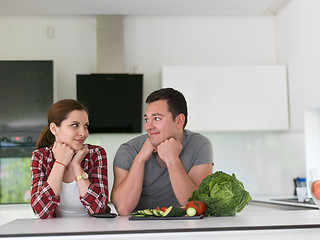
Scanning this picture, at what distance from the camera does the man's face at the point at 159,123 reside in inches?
90.7

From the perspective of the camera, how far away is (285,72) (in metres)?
4.28

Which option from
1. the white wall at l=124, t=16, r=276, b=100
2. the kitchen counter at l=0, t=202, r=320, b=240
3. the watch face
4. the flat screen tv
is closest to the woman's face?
the watch face

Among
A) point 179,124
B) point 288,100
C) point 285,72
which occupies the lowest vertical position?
point 179,124

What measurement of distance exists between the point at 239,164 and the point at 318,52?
1440 millimetres

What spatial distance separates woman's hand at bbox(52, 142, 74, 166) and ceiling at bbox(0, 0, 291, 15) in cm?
214

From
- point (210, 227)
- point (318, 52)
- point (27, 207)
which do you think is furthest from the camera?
point (27, 207)

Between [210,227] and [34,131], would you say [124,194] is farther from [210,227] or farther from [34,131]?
[34,131]

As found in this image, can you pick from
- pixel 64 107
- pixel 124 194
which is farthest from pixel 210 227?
pixel 64 107

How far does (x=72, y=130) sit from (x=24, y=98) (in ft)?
6.32

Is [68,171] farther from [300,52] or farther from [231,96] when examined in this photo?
[300,52]

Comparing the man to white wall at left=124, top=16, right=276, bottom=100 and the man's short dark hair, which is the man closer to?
the man's short dark hair

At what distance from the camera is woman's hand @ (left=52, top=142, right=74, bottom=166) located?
7.08ft

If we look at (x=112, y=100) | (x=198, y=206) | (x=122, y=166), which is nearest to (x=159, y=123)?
(x=122, y=166)

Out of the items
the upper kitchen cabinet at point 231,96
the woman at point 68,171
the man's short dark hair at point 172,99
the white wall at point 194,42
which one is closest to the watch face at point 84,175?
the woman at point 68,171
